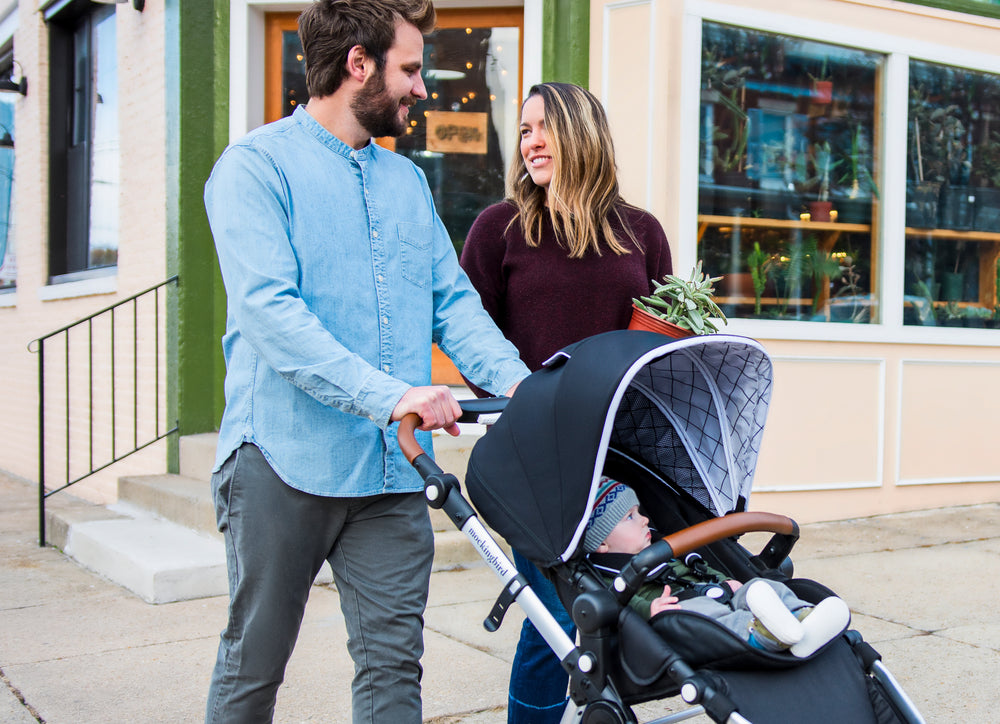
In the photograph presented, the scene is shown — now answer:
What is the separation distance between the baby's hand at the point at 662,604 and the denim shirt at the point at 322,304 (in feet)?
2.05

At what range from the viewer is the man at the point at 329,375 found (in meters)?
2.12

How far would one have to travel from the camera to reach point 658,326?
8.32ft

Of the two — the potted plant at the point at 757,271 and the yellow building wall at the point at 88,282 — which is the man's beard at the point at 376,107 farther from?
the potted plant at the point at 757,271

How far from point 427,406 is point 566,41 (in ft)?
14.6

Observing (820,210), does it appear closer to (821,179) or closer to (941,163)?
(821,179)

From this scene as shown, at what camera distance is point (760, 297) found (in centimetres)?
666

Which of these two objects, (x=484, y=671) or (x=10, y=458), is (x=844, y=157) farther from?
(x=10, y=458)

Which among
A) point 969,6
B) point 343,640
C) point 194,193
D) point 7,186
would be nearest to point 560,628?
point 343,640

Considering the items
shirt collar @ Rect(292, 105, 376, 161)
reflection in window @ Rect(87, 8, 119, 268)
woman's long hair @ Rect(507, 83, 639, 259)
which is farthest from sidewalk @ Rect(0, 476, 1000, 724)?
reflection in window @ Rect(87, 8, 119, 268)

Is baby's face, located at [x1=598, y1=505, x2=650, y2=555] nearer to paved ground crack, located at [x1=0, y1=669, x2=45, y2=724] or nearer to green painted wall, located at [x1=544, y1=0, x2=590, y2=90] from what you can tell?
paved ground crack, located at [x1=0, y1=669, x2=45, y2=724]

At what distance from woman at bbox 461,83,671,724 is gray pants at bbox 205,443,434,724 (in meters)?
0.58

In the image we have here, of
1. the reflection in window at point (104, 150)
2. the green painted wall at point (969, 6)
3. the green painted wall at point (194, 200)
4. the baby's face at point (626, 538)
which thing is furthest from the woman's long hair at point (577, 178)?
the reflection in window at point (104, 150)

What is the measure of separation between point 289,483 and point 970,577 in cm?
427

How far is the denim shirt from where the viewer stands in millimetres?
2107
